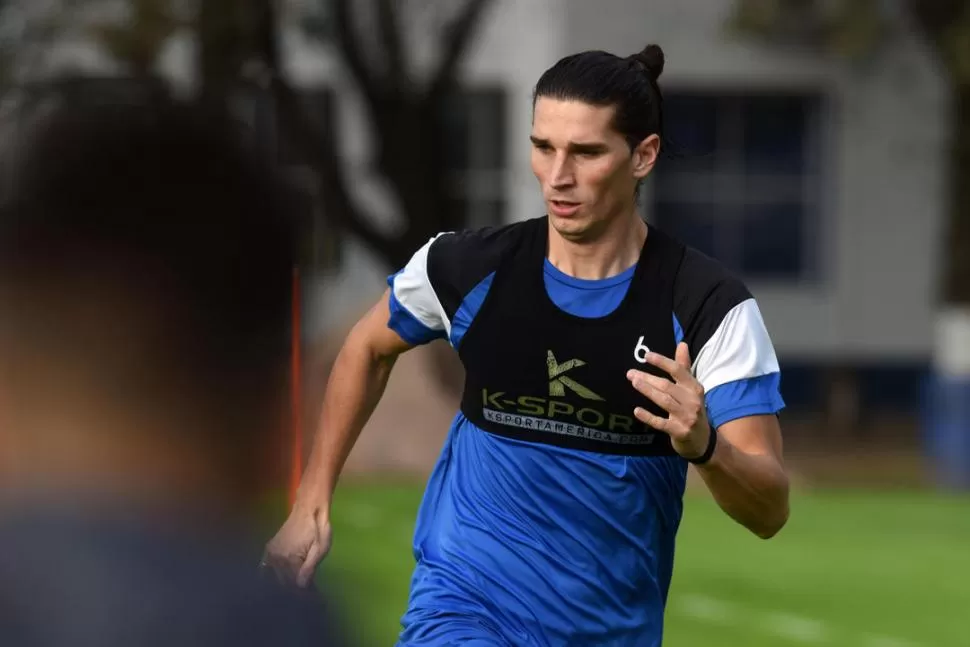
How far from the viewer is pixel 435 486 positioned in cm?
459

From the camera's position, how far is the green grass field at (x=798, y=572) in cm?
1156

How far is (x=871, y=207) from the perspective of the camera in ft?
103

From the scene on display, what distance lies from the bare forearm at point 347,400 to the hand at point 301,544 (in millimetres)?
233

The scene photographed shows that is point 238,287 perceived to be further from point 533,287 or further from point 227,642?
point 533,287

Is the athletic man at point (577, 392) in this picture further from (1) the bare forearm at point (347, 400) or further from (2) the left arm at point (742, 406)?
(1) the bare forearm at point (347, 400)

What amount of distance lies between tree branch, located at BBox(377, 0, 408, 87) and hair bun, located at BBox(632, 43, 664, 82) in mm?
19124

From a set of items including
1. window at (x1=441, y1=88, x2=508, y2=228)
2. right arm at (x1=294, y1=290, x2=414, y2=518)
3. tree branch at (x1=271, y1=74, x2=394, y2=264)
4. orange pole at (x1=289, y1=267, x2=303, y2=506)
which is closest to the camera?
orange pole at (x1=289, y1=267, x2=303, y2=506)

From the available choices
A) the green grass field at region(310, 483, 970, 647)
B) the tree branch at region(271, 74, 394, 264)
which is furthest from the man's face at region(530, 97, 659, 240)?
the tree branch at region(271, 74, 394, 264)

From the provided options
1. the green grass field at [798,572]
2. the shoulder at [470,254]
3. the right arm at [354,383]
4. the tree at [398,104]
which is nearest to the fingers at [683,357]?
the shoulder at [470,254]

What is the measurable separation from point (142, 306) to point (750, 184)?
94.5 feet

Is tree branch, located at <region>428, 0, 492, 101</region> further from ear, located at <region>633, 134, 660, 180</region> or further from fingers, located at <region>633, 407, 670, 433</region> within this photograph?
fingers, located at <region>633, 407, 670, 433</region>

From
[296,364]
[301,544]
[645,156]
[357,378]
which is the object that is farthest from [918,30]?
[296,364]

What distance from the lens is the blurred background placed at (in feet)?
72.0

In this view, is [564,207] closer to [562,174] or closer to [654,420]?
[562,174]
